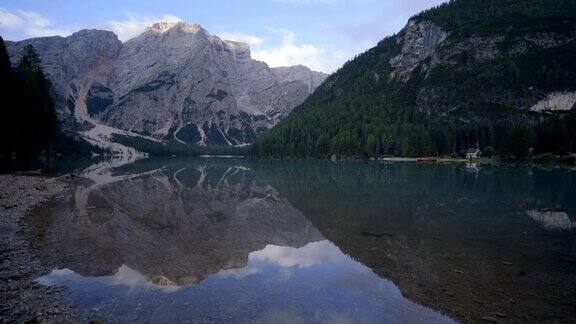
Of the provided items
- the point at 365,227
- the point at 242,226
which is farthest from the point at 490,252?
the point at 242,226

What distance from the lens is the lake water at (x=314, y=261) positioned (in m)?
14.4

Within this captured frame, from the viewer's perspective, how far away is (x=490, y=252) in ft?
72.1

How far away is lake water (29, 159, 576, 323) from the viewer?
47.4 feet

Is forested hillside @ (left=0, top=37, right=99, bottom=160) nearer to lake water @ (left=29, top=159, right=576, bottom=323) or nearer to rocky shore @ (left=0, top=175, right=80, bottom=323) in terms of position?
lake water @ (left=29, top=159, right=576, bottom=323)

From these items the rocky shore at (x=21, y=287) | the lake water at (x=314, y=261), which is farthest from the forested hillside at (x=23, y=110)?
the rocky shore at (x=21, y=287)

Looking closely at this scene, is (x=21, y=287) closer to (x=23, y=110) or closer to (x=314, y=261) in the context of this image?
(x=314, y=261)

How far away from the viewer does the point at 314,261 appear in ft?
70.7

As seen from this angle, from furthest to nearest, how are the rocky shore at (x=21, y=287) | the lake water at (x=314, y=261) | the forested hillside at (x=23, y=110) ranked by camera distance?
the forested hillside at (x=23, y=110), the lake water at (x=314, y=261), the rocky shore at (x=21, y=287)

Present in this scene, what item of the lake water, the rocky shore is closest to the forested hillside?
the lake water

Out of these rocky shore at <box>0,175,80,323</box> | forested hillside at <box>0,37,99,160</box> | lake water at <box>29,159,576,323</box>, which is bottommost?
lake water at <box>29,159,576,323</box>

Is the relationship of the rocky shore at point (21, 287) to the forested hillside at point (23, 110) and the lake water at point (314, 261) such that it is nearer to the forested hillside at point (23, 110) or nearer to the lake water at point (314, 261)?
the lake water at point (314, 261)

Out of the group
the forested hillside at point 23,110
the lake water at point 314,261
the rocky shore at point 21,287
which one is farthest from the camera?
the forested hillside at point 23,110

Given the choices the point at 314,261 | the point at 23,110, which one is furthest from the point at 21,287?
the point at 23,110

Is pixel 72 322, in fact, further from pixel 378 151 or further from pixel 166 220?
pixel 378 151
